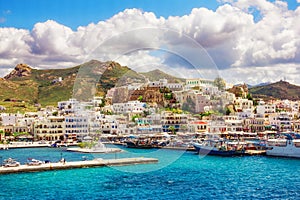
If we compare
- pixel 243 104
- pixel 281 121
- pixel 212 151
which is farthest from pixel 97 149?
pixel 243 104

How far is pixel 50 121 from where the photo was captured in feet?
127

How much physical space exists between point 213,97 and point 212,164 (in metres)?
7.18

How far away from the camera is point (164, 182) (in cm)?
1569

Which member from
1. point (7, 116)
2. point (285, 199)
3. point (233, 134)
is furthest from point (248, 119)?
point (285, 199)

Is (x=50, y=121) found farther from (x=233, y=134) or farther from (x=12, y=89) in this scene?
(x=12, y=89)

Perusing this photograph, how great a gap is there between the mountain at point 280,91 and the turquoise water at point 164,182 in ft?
275

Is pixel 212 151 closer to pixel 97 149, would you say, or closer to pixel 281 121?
pixel 97 149

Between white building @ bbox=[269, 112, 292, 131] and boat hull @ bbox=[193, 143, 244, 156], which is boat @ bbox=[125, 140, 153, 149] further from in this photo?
white building @ bbox=[269, 112, 292, 131]

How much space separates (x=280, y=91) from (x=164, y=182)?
312ft

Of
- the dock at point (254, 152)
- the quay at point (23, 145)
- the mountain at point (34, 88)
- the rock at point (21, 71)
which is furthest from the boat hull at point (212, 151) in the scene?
the rock at point (21, 71)

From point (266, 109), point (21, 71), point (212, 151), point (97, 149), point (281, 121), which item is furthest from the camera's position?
point (21, 71)

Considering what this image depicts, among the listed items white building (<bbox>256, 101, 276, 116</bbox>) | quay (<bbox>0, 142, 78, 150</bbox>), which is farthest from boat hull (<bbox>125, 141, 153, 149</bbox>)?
white building (<bbox>256, 101, 276, 116</bbox>)

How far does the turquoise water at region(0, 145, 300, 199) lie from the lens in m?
13.6

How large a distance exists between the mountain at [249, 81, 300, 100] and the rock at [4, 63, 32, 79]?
52952 mm
